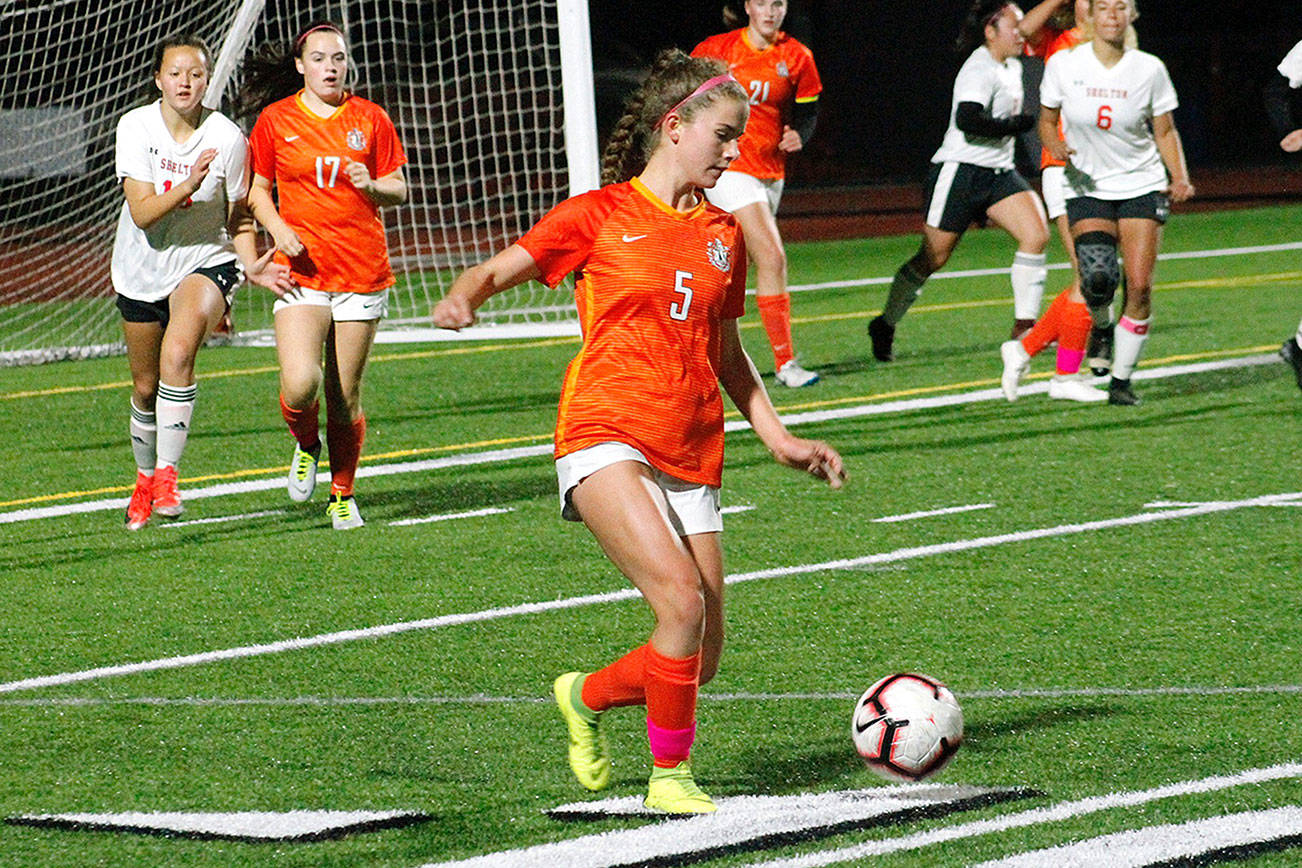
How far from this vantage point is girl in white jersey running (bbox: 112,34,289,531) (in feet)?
28.6

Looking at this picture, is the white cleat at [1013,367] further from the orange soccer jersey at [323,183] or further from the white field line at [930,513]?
the orange soccer jersey at [323,183]

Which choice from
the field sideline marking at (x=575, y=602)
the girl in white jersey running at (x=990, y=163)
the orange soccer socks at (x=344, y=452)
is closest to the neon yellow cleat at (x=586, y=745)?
the field sideline marking at (x=575, y=602)

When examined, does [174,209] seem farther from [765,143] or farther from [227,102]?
[227,102]

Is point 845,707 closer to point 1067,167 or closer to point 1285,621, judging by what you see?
point 1285,621

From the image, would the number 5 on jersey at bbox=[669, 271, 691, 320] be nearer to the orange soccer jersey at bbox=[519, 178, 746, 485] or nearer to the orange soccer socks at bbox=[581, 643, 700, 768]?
the orange soccer jersey at bbox=[519, 178, 746, 485]

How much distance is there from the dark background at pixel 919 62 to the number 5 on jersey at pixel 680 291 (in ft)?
122

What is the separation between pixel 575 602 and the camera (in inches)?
285

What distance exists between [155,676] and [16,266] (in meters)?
13.7

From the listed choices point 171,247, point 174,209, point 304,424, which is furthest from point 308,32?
point 304,424

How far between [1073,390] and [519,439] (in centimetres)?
318

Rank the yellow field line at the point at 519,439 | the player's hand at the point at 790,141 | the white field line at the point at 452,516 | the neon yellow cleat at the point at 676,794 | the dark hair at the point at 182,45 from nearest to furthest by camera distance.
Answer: the neon yellow cleat at the point at 676,794 < the dark hair at the point at 182,45 < the white field line at the point at 452,516 < the yellow field line at the point at 519,439 < the player's hand at the point at 790,141

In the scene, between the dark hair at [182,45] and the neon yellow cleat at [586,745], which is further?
the dark hair at [182,45]

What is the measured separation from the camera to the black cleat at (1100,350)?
12.5m

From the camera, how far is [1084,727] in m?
5.40
